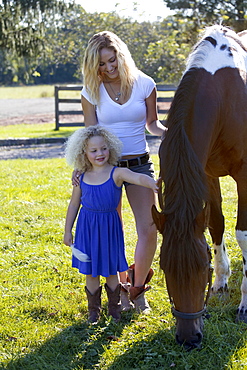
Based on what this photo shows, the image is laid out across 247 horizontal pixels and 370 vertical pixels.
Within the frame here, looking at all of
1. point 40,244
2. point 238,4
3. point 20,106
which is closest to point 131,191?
point 40,244

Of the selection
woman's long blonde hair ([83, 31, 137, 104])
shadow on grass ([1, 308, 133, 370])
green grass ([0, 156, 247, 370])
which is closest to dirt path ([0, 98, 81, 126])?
green grass ([0, 156, 247, 370])

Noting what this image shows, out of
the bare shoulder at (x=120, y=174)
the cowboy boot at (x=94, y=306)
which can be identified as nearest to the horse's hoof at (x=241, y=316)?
the cowboy boot at (x=94, y=306)

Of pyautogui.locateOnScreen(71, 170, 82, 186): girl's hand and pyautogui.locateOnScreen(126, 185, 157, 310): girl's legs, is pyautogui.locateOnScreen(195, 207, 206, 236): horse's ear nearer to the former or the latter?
pyautogui.locateOnScreen(126, 185, 157, 310): girl's legs

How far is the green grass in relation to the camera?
9.23 feet

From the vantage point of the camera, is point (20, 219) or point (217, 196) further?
point (20, 219)

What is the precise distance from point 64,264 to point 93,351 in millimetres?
1518

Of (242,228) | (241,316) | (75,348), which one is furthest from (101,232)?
(241,316)

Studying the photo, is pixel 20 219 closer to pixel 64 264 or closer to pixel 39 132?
pixel 64 264

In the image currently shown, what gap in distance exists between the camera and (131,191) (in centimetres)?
343

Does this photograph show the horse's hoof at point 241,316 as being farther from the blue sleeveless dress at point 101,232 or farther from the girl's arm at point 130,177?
the girl's arm at point 130,177

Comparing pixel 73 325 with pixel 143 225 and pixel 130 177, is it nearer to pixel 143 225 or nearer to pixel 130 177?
pixel 143 225

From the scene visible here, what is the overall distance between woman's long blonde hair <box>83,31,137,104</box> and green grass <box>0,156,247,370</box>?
1.29m

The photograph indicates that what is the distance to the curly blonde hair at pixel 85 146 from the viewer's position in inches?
128

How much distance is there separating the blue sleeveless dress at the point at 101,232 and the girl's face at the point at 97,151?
0.40 feet
